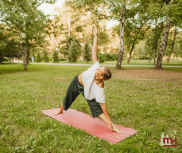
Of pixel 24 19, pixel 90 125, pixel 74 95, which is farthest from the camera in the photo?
pixel 24 19

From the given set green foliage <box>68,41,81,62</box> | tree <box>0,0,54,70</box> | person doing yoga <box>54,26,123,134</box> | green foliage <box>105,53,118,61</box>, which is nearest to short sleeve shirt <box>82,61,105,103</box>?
person doing yoga <box>54,26,123,134</box>

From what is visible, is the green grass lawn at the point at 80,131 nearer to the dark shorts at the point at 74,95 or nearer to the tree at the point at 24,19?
the dark shorts at the point at 74,95

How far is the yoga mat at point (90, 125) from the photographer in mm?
3146

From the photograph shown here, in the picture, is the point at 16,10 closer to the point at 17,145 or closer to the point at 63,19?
the point at 17,145

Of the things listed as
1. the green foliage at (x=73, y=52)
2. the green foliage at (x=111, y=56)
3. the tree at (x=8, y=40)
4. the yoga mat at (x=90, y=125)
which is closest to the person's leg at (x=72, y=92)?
the yoga mat at (x=90, y=125)

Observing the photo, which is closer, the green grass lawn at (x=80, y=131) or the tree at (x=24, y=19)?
the green grass lawn at (x=80, y=131)

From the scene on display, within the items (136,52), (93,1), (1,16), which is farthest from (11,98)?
(136,52)

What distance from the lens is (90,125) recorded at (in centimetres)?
369

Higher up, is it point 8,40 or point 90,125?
point 8,40

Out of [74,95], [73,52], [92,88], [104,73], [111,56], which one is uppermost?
[73,52]

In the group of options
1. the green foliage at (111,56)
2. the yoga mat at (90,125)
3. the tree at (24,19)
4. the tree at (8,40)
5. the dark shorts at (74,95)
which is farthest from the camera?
the green foliage at (111,56)

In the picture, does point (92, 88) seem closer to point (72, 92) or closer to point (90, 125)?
point (72, 92)

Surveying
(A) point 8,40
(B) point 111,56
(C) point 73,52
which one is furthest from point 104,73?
(B) point 111,56

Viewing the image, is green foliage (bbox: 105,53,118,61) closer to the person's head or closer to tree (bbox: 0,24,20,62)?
tree (bbox: 0,24,20,62)
